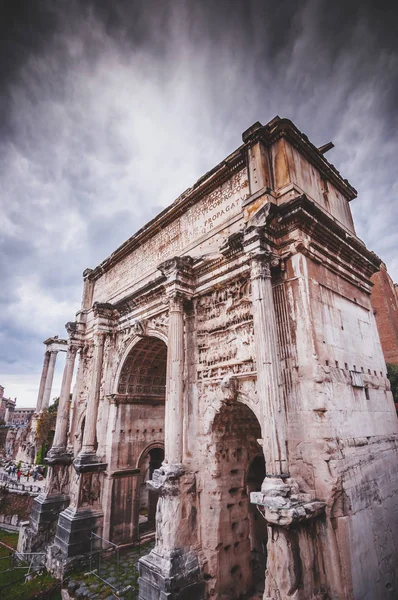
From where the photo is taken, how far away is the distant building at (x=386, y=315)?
2103 centimetres

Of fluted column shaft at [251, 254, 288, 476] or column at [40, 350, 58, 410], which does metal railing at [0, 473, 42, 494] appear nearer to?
column at [40, 350, 58, 410]

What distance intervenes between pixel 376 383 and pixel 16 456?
34.9 meters

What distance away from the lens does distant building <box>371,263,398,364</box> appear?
21.0 meters

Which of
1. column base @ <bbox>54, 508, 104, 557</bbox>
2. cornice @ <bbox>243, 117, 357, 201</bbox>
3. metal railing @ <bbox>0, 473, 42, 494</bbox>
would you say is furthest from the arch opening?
cornice @ <bbox>243, 117, 357, 201</bbox>

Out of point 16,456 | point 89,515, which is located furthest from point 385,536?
point 16,456

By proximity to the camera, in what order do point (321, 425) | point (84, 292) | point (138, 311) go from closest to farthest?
point (321, 425) < point (138, 311) < point (84, 292)

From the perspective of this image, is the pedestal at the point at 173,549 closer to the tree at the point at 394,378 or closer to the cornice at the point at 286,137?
the cornice at the point at 286,137

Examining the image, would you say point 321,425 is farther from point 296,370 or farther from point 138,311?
point 138,311

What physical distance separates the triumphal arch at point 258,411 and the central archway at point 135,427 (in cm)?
7

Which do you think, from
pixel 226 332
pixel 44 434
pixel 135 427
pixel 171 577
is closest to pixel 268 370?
pixel 226 332

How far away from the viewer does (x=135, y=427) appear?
10.8 meters

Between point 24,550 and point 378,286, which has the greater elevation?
point 378,286

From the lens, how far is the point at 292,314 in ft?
19.0

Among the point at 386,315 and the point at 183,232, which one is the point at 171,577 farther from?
the point at 386,315
